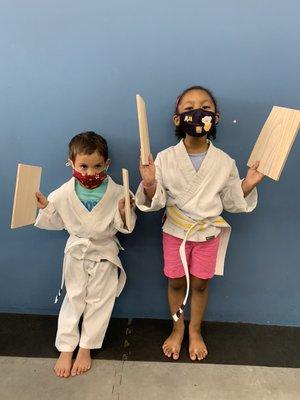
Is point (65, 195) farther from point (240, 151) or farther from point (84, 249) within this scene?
point (240, 151)

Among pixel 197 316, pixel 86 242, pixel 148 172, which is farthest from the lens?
pixel 197 316

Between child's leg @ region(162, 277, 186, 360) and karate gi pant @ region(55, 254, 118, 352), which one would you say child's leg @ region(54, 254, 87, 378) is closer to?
karate gi pant @ region(55, 254, 118, 352)

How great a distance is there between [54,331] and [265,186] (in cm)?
120

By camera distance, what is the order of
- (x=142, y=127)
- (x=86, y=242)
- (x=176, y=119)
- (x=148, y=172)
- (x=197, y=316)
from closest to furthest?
(x=142, y=127) < (x=148, y=172) < (x=176, y=119) < (x=86, y=242) < (x=197, y=316)

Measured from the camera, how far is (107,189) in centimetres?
145

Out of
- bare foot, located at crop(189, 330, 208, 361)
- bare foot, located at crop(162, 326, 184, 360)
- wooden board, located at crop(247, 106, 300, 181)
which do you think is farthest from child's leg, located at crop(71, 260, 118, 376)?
wooden board, located at crop(247, 106, 300, 181)

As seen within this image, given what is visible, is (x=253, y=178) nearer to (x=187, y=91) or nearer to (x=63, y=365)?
(x=187, y=91)

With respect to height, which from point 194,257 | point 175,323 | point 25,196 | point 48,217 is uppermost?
point 25,196

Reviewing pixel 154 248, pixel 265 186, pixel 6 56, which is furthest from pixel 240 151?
pixel 6 56

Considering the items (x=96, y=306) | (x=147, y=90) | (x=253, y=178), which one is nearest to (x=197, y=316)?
(x=96, y=306)

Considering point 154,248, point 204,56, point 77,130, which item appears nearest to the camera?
point 204,56

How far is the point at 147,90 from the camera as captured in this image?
1.45 metres

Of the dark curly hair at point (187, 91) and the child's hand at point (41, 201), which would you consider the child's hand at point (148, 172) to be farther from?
the child's hand at point (41, 201)

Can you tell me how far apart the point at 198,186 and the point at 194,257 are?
32 centimetres
